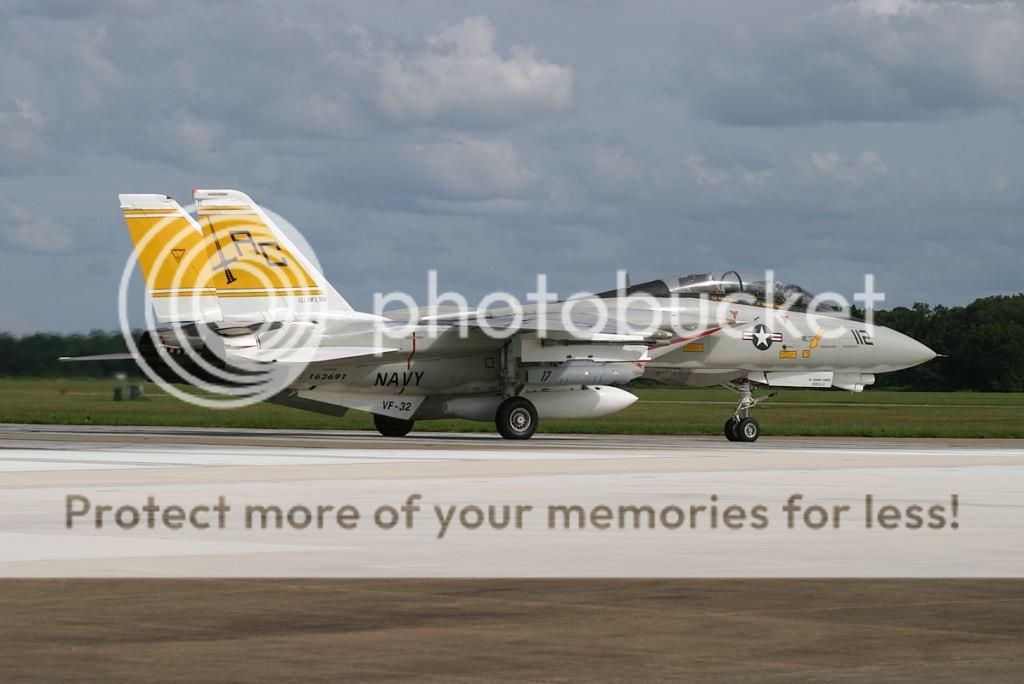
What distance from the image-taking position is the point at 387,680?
6.91 metres

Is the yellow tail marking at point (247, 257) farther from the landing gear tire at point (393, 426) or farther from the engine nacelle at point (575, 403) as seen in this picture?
the engine nacelle at point (575, 403)

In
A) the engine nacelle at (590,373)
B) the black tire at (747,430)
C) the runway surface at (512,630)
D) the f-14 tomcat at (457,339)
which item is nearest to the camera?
the runway surface at (512,630)

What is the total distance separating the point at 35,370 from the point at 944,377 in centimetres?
6864

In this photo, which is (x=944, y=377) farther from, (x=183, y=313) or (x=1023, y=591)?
(x=1023, y=591)

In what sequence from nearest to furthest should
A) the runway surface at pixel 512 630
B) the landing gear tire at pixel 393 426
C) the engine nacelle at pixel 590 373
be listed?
the runway surface at pixel 512 630 < the engine nacelle at pixel 590 373 < the landing gear tire at pixel 393 426

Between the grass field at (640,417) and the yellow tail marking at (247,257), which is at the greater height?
the yellow tail marking at (247,257)

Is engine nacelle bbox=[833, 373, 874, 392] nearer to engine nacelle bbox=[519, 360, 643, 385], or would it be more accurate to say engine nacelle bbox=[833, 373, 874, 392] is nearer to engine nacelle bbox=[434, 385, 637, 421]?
engine nacelle bbox=[434, 385, 637, 421]

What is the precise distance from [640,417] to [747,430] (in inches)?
833

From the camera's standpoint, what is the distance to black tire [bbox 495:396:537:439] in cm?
3306

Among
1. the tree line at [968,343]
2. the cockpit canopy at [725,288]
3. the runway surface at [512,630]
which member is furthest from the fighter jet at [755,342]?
the tree line at [968,343]

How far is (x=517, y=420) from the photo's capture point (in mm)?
33125

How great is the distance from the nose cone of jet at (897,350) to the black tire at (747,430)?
3.63m

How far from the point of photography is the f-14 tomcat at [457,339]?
31.8 metres

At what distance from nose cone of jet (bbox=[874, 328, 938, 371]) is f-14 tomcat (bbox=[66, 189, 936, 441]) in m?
0.04
